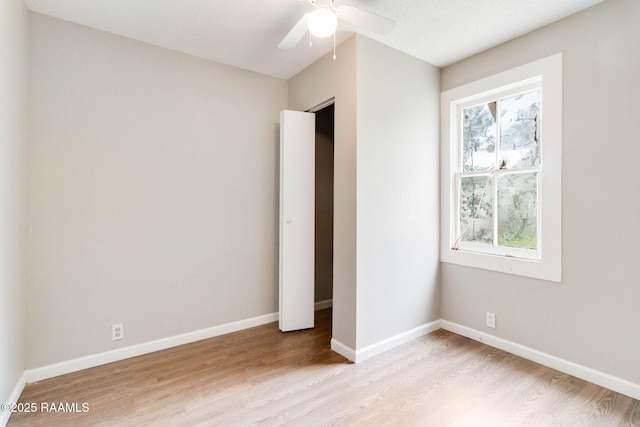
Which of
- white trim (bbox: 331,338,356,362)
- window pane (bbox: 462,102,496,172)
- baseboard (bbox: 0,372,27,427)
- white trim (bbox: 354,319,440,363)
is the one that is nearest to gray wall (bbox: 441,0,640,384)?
window pane (bbox: 462,102,496,172)

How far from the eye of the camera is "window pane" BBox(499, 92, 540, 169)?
2.43 metres

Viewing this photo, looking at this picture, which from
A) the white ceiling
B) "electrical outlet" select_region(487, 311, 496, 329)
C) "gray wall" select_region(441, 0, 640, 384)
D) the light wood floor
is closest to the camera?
the light wood floor

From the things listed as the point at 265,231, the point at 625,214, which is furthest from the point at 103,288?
the point at 625,214

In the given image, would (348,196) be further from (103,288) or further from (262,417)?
(103,288)

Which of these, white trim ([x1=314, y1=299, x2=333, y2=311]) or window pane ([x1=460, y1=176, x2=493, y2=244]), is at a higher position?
window pane ([x1=460, y1=176, x2=493, y2=244])

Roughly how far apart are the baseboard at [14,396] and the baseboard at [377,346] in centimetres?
204

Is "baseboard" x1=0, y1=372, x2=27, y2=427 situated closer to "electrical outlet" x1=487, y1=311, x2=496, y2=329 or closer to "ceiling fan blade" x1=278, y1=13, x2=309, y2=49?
"ceiling fan blade" x1=278, y1=13, x2=309, y2=49

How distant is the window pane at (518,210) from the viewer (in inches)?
95.9

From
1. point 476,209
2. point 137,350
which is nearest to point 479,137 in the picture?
point 476,209

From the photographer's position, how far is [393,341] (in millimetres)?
2619

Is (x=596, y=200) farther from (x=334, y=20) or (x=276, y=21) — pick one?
(x=276, y=21)

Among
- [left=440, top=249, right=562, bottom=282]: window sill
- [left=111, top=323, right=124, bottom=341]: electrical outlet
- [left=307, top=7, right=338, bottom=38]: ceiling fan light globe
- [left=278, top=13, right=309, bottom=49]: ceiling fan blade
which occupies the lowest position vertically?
[left=111, top=323, right=124, bottom=341]: electrical outlet

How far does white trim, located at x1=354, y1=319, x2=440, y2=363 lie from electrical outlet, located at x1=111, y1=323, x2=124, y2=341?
1.85 metres

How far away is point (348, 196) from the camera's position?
2.46m
